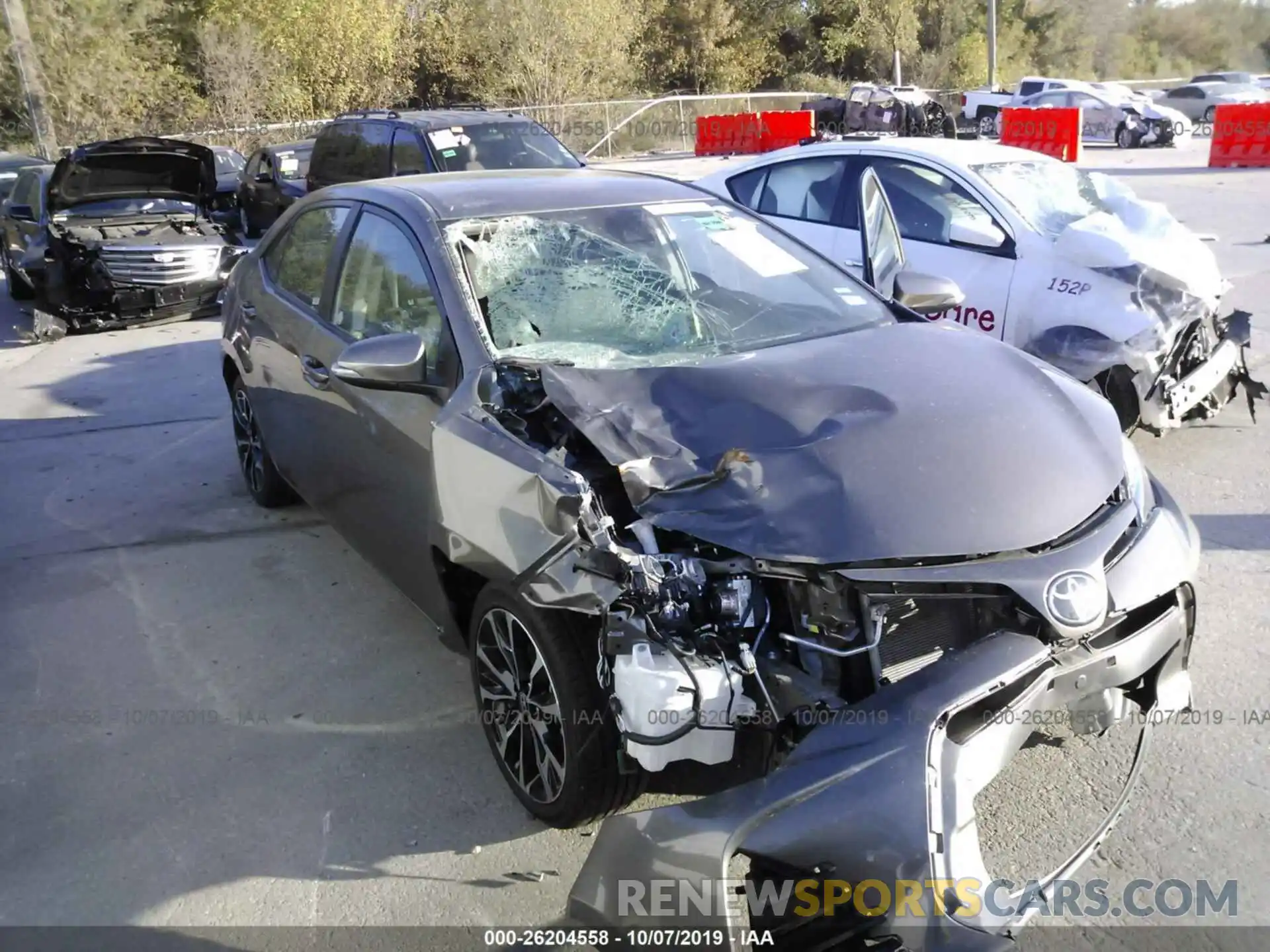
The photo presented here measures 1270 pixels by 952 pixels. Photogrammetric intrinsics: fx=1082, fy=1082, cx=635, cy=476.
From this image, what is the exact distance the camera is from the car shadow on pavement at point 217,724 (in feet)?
10.1

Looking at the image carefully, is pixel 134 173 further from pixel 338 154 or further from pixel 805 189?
pixel 805 189

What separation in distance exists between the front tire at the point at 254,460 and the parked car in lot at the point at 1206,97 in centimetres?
3199

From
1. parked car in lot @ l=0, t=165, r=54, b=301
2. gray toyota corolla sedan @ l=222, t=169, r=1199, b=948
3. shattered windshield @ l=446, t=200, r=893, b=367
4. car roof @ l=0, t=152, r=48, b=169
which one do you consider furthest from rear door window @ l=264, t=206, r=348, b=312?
car roof @ l=0, t=152, r=48, b=169

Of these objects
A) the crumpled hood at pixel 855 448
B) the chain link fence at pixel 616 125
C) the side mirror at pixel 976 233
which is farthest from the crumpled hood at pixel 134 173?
the chain link fence at pixel 616 125

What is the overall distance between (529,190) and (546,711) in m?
2.09

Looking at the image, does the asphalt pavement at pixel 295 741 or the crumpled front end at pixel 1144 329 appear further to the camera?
the crumpled front end at pixel 1144 329

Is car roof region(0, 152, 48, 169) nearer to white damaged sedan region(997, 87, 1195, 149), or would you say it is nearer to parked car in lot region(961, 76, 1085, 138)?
white damaged sedan region(997, 87, 1195, 149)

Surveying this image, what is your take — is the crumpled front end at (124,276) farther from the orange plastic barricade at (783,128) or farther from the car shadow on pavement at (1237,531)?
Result: the orange plastic barricade at (783,128)

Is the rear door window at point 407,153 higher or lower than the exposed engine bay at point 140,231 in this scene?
higher

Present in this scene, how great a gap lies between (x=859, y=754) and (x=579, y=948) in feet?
2.77

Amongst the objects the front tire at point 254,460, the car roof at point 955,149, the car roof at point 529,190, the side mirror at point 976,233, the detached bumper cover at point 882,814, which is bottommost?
the front tire at point 254,460

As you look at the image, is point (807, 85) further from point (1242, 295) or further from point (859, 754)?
point (859, 754)

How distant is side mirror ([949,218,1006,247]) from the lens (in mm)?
6488

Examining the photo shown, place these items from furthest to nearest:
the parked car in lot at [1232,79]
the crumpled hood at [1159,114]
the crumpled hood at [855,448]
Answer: the parked car in lot at [1232,79] < the crumpled hood at [1159,114] < the crumpled hood at [855,448]
